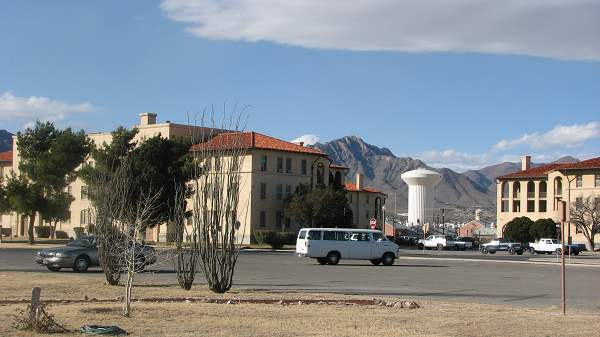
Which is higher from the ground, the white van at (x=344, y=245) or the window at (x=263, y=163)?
the window at (x=263, y=163)

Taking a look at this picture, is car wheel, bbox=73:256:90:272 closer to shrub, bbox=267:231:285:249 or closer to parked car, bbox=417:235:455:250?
shrub, bbox=267:231:285:249

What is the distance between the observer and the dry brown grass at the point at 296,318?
9383mm

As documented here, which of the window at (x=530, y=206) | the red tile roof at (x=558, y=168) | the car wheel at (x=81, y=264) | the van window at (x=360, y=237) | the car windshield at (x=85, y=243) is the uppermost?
the red tile roof at (x=558, y=168)

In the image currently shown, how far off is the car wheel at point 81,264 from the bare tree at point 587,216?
5587 centimetres

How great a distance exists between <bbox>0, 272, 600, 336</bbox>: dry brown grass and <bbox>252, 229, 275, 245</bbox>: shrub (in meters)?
41.6

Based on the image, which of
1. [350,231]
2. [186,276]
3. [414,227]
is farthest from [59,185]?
[414,227]

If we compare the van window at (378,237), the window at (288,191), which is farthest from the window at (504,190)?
the van window at (378,237)

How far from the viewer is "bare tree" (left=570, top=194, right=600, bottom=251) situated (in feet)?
212

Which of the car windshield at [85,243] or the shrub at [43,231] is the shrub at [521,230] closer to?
the shrub at [43,231]

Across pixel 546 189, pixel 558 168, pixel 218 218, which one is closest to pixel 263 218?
pixel 558 168

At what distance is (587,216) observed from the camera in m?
66.2

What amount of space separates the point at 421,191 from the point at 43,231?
87298 millimetres

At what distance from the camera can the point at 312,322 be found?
10188 millimetres

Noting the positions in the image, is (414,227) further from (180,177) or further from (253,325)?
(253,325)
